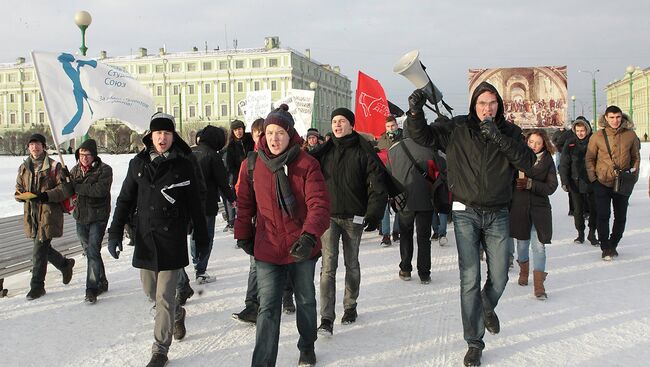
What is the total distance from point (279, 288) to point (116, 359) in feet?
4.76

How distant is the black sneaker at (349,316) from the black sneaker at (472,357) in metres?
1.26

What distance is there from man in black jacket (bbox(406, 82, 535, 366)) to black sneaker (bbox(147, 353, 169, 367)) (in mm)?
2073

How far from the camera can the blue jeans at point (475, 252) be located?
12.7ft

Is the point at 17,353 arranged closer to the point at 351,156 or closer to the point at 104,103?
the point at 351,156

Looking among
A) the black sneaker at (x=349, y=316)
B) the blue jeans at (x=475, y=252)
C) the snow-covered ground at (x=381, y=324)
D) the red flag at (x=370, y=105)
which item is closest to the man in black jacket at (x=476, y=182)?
the blue jeans at (x=475, y=252)

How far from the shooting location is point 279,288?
3.53m

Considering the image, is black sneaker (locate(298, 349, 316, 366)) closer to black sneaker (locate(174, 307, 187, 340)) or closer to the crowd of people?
the crowd of people

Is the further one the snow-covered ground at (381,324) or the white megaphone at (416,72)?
the snow-covered ground at (381,324)

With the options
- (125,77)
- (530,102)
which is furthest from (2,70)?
(125,77)

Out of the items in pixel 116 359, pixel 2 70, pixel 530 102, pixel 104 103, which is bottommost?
pixel 116 359

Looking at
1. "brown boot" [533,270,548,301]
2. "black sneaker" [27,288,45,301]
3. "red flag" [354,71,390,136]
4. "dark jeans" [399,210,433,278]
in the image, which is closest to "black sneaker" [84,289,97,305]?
"black sneaker" [27,288,45,301]

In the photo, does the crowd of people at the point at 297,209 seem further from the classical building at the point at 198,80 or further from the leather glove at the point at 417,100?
the classical building at the point at 198,80

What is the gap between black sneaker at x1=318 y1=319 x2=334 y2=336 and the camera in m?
4.46

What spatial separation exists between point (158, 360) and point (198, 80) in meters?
93.0
